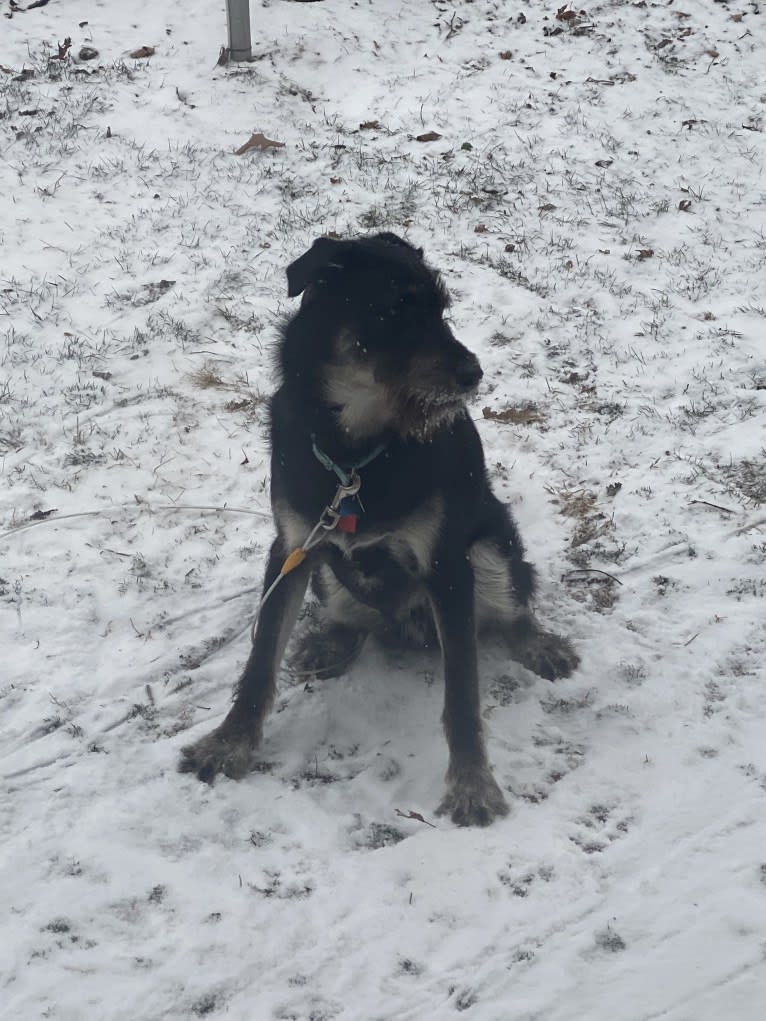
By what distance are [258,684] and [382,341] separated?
1.48 m

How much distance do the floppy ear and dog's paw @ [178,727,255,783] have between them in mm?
A: 1766

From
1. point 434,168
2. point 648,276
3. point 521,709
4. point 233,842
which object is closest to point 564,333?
point 648,276

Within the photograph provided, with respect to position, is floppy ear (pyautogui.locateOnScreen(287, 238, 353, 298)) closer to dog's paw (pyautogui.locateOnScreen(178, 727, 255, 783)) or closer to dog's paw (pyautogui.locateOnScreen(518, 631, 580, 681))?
dog's paw (pyautogui.locateOnScreen(178, 727, 255, 783))

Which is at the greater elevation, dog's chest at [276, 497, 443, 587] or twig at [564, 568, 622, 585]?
dog's chest at [276, 497, 443, 587]

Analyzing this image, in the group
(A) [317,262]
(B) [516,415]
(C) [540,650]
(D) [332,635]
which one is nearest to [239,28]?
(B) [516,415]

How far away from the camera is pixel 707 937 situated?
276 centimetres

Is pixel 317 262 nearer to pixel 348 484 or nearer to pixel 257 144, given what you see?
pixel 348 484

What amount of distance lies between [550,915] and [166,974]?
122 centimetres

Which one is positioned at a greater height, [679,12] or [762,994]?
[679,12]

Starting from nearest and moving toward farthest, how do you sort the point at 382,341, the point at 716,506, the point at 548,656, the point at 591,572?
the point at 382,341 → the point at 548,656 → the point at 591,572 → the point at 716,506

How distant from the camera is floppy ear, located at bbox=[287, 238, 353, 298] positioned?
3.24m

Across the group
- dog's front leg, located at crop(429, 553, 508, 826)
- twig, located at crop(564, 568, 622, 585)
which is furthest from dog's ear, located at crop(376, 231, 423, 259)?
twig, located at crop(564, 568, 622, 585)

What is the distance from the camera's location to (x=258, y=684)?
3.65 m

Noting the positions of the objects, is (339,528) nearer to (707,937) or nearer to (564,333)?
(707,937)
